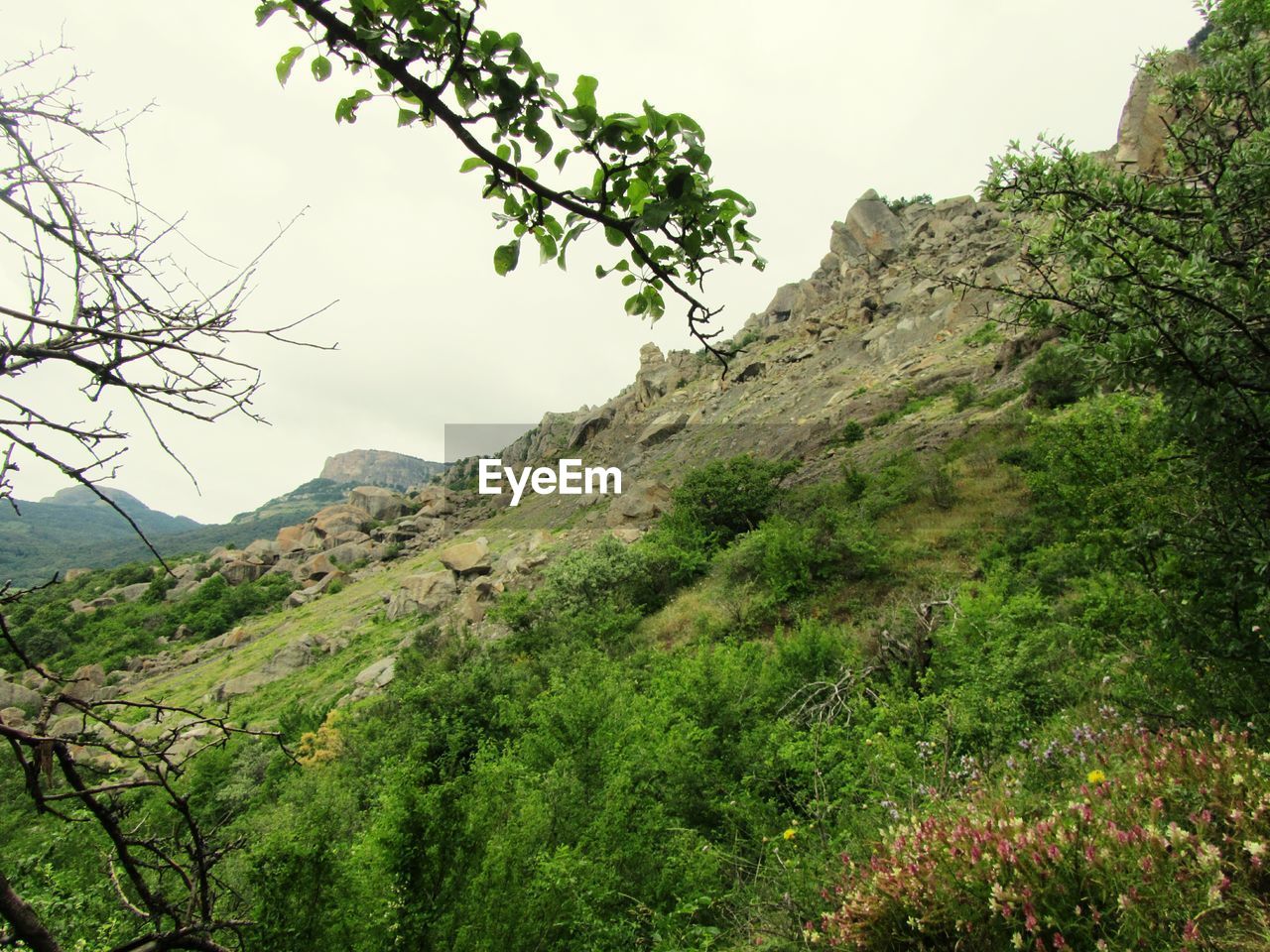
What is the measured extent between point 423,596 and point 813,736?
1745cm

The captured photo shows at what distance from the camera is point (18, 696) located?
18.2 metres

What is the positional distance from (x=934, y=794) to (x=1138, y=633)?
2.30m

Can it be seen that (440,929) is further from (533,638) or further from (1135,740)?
(533,638)

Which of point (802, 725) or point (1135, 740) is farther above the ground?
point (1135, 740)

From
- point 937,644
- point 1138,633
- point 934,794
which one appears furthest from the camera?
point 937,644

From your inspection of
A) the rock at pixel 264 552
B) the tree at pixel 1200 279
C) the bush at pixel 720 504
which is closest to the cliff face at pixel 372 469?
the rock at pixel 264 552

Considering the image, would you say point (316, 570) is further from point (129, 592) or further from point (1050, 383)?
point (1050, 383)

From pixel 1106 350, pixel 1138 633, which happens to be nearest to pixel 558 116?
pixel 1106 350

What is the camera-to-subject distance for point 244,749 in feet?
36.7

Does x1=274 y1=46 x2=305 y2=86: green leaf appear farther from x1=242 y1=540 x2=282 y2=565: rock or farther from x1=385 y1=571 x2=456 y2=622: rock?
x1=242 y1=540 x2=282 y2=565: rock

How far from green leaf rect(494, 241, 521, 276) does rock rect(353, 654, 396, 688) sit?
13543 mm

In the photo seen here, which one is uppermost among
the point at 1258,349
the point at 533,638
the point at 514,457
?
the point at 514,457

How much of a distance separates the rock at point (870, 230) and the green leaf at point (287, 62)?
44562 millimetres

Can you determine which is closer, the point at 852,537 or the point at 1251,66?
the point at 1251,66
